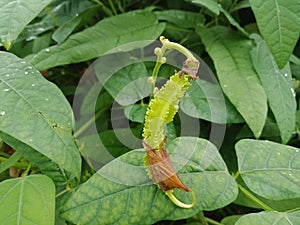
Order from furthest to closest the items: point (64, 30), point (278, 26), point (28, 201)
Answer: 1. point (64, 30)
2. point (278, 26)
3. point (28, 201)

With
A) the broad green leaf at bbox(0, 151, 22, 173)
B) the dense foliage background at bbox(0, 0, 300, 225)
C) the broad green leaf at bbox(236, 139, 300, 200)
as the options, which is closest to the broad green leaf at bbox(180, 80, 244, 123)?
the dense foliage background at bbox(0, 0, 300, 225)

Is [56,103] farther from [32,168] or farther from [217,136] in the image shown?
[217,136]

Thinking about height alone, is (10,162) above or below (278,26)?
below

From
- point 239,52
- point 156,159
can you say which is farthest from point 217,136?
point 156,159

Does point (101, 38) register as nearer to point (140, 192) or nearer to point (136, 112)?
point (136, 112)

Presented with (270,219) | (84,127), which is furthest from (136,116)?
(270,219)

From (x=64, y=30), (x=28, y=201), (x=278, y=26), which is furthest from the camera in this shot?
(x=64, y=30)

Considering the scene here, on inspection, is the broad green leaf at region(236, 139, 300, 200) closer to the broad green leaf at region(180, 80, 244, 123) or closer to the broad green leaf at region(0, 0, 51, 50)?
the broad green leaf at region(180, 80, 244, 123)

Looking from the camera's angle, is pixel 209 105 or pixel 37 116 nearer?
pixel 37 116
